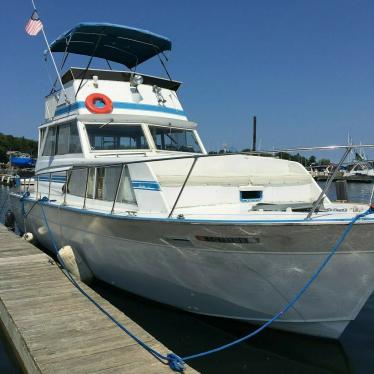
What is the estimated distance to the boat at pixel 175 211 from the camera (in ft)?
14.9

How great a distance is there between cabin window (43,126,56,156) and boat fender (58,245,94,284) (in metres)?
3.00

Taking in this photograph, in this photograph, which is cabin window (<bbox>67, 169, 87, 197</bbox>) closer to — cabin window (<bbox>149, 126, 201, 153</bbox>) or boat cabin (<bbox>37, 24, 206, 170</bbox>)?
boat cabin (<bbox>37, 24, 206, 170</bbox>)

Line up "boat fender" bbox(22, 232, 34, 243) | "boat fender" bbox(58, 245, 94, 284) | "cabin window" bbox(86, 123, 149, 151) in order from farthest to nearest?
1. "boat fender" bbox(22, 232, 34, 243)
2. "cabin window" bbox(86, 123, 149, 151)
3. "boat fender" bbox(58, 245, 94, 284)

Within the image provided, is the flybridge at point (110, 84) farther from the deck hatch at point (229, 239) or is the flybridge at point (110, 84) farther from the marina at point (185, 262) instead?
the deck hatch at point (229, 239)

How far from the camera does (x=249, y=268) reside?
186 inches

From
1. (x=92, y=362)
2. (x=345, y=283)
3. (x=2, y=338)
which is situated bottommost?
(x=2, y=338)

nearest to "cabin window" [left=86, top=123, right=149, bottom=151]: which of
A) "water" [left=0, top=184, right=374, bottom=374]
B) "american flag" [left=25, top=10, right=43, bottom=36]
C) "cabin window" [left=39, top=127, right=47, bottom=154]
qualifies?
"cabin window" [left=39, top=127, right=47, bottom=154]

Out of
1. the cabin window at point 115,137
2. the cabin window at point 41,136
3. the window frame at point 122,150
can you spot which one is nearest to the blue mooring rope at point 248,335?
the window frame at point 122,150

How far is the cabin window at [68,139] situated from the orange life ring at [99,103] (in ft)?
1.57

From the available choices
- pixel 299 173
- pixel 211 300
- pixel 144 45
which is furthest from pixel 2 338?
pixel 144 45

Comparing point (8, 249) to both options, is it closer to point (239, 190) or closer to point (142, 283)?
point (142, 283)

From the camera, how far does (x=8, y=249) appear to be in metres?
8.64

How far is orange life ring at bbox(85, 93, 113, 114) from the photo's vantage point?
831 cm

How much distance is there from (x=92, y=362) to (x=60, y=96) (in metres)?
6.69
